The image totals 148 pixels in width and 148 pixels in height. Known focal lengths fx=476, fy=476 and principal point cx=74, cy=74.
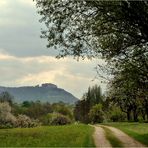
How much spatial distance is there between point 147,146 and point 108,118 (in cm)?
11453

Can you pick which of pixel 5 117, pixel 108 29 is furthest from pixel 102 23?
pixel 5 117

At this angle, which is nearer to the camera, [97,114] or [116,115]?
[116,115]

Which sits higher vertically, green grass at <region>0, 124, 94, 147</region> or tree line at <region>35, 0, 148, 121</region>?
tree line at <region>35, 0, 148, 121</region>

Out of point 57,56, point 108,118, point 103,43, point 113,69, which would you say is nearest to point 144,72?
point 113,69

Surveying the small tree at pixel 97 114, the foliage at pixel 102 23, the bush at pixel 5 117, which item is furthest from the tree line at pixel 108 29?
the small tree at pixel 97 114

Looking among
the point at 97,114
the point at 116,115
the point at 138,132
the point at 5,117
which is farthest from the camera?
the point at 97,114

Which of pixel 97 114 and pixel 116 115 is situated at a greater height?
pixel 97 114

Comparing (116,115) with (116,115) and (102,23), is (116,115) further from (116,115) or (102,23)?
(102,23)

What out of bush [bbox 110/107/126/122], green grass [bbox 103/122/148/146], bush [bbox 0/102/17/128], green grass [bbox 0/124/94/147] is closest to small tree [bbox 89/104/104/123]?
bush [bbox 110/107/126/122]

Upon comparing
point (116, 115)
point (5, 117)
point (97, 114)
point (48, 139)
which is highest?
point (97, 114)

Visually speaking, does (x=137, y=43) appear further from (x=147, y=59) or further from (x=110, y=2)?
(x=110, y=2)

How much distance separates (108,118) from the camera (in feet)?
495

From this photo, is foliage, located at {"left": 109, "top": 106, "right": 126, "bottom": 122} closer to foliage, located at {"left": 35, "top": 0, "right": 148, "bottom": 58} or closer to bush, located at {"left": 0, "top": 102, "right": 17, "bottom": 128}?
bush, located at {"left": 0, "top": 102, "right": 17, "bottom": 128}

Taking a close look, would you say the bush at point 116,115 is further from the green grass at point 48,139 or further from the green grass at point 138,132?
the green grass at point 48,139
